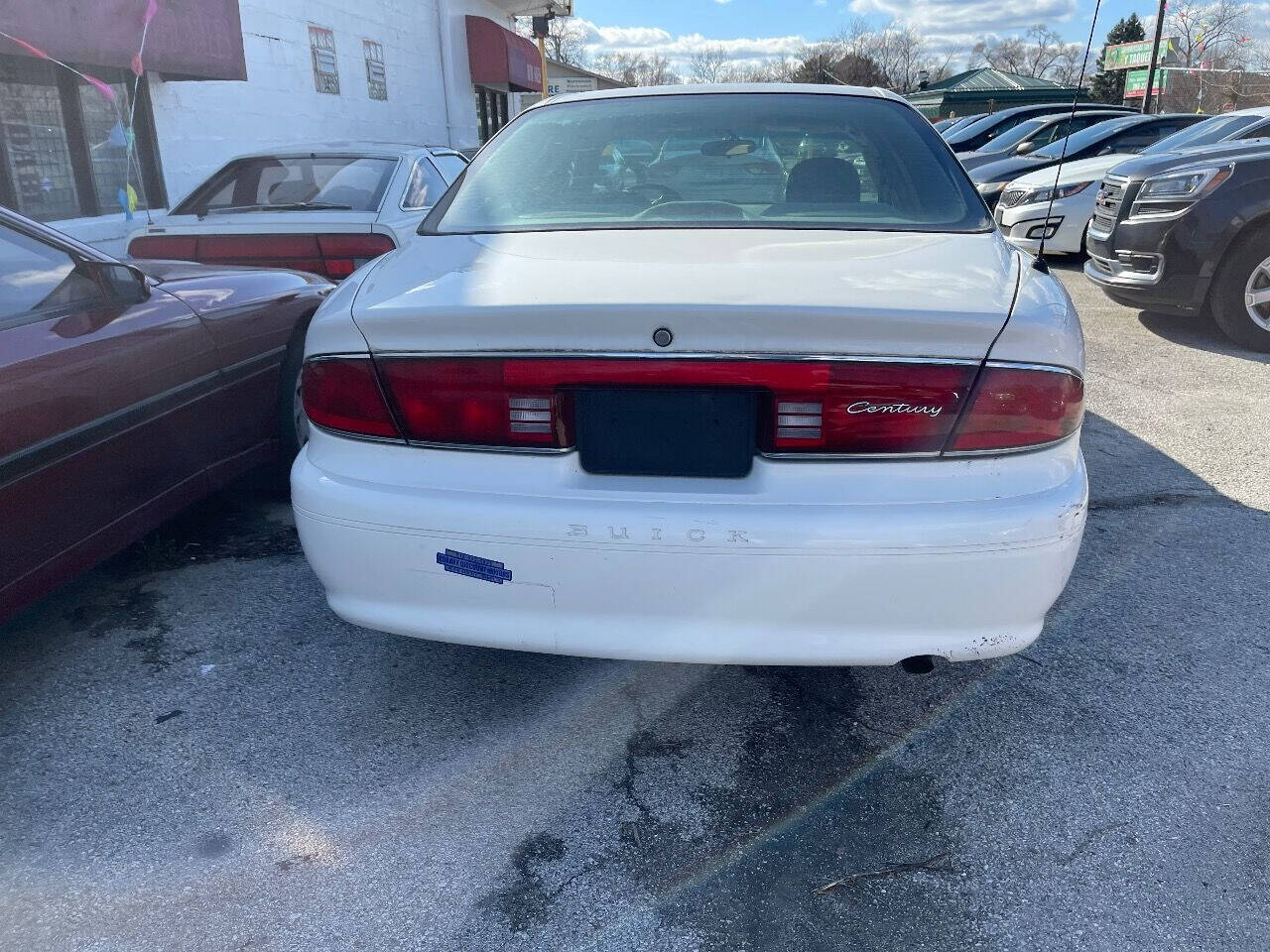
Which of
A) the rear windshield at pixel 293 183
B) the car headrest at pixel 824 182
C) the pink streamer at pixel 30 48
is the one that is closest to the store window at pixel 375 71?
the pink streamer at pixel 30 48

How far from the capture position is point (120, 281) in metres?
3.19

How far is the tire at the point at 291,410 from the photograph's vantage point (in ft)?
12.5

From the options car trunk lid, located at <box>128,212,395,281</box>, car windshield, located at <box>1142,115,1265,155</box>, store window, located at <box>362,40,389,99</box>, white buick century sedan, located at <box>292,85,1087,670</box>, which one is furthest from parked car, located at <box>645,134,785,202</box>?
store window, located at <box>362,40,389,99</box>

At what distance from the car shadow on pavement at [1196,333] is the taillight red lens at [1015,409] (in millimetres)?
5355

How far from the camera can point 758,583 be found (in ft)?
6.57

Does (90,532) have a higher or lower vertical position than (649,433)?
lower

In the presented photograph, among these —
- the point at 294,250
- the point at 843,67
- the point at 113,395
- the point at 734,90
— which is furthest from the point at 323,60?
the point at 843,67

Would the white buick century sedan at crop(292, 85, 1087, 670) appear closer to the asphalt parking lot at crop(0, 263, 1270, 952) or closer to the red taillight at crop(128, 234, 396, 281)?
the asphalt parking lot at crop(0, 263, 1270, 952)

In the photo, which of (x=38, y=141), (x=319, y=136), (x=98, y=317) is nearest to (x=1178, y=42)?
(x=319, y=136)

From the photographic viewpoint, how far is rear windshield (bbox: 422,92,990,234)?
281 centimetres

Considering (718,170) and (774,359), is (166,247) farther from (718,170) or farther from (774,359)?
(774,359)

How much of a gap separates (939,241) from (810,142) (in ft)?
2.48

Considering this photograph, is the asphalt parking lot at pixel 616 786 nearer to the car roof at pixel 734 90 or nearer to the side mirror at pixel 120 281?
the side mirror at pixel 120 281

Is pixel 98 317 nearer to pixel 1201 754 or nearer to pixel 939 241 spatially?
pixel 939 241
